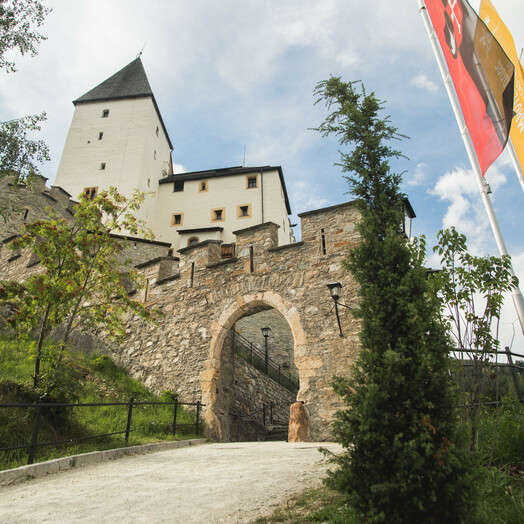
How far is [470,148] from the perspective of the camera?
276 inches

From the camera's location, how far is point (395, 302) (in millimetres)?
3260

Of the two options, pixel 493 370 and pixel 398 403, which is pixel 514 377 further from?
pixel 398 403

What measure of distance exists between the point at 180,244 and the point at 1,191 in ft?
36.6

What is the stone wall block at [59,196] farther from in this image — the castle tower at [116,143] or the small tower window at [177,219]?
the small tower window at [177,219]

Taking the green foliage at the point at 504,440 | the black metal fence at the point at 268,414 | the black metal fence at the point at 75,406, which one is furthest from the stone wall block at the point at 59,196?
the green foliage at the point at 504,440

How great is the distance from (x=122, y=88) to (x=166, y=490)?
35390 mm

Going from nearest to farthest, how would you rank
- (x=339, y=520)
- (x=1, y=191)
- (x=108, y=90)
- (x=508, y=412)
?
(x=339, y=520)
(x=508, y=412)
(x=1, y=191)
(x=108, y=90)

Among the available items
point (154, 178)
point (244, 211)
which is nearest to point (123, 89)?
point (154, 178)

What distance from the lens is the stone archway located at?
802 centimetres

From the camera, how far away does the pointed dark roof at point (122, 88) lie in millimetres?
32281

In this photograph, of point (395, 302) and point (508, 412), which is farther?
point (508, 412)

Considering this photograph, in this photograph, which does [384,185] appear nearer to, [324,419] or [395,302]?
[395,302]

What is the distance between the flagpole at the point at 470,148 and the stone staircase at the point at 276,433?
698cm

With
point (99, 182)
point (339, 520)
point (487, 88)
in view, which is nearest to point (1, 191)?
point (99, 182)
